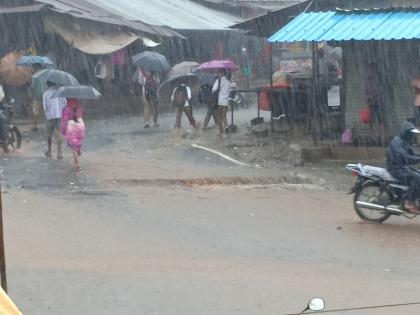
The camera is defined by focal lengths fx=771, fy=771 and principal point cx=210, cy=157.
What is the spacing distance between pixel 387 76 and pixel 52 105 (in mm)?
7046

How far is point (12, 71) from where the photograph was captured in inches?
852

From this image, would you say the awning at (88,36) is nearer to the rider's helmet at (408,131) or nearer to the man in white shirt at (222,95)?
the man in white shirt at (222,95)

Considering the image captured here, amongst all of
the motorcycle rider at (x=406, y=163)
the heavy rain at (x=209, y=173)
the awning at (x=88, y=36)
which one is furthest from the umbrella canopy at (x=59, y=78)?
the awning at (x=88, y=36)

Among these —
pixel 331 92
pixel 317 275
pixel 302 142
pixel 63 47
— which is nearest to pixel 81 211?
pixel 317 275

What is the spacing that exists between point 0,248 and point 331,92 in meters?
15.8

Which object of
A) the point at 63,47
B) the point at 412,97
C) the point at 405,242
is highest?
the point at 63,47

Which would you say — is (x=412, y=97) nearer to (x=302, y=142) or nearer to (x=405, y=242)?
(x=302, y=142)

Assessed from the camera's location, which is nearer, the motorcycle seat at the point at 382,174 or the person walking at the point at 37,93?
the motorcycle seat at the point at 382,174

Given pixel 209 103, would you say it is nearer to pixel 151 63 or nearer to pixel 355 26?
pixel 151 63

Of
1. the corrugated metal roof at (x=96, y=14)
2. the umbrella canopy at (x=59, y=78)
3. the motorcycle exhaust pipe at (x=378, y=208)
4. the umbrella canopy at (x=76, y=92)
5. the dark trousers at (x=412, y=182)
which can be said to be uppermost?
the corrugated metal roof at (x=96, y=14)

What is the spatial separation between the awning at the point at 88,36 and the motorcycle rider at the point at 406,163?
44.5 feet

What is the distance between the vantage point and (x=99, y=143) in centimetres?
1795

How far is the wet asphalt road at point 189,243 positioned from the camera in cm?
676

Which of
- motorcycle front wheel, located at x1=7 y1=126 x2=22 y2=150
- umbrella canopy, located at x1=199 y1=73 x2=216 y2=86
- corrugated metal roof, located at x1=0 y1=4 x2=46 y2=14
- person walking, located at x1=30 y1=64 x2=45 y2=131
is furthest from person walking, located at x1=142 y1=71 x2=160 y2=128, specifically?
motorcycle front wheel, located at x1=7 y1=126 x2=22 y2=150
